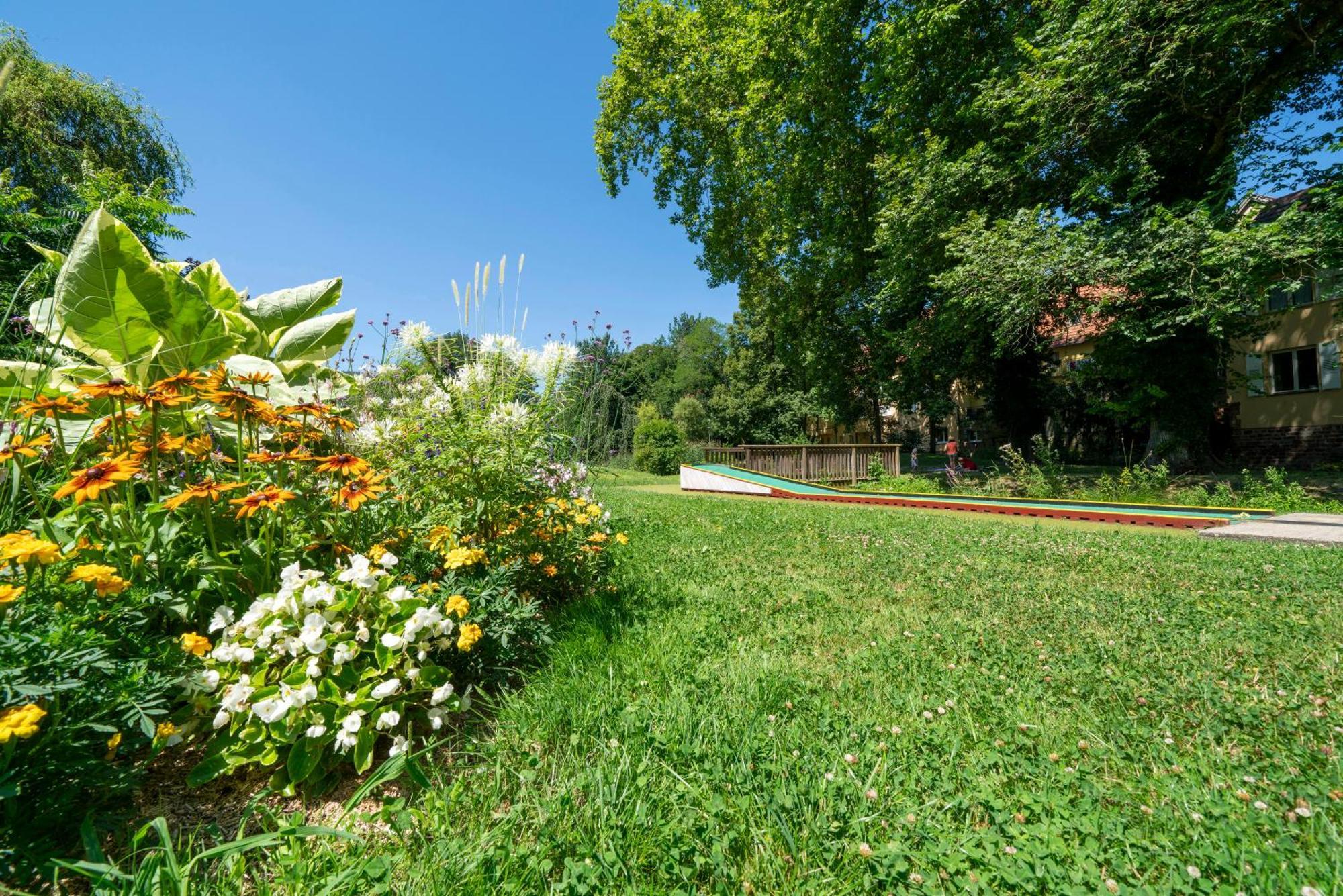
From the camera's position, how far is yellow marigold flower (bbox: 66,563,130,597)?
1.19 metres

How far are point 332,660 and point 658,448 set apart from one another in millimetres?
19698

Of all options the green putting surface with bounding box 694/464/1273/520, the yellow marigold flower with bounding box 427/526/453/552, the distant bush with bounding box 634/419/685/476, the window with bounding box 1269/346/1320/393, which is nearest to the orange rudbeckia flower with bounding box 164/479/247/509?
the yellow marigold flower with bounding box 427/526/453/552

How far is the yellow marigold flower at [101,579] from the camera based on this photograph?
119 centimetres

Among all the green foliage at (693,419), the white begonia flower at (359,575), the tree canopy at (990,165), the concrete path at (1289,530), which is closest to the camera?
the white begonia flower at (359,575)

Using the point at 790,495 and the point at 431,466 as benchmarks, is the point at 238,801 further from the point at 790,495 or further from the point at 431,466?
the point at 790,495

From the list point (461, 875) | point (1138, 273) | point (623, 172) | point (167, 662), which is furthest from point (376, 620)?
point (623, 172)

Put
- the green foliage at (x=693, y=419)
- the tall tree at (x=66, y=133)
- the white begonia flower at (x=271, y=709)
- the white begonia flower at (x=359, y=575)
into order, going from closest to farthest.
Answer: the white begonia flower at (x=271, y=709) → the white begonia flower at (x=359, y=575) → the tall tree at (x=66, y=133) → the green foliage at (x=693, y=419)

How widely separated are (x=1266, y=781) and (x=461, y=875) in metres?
2.28

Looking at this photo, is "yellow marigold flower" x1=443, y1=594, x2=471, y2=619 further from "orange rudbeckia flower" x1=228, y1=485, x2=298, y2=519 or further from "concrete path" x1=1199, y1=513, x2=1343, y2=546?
"concrete path" x1=1199, y1=513, x2=1343, y2=546

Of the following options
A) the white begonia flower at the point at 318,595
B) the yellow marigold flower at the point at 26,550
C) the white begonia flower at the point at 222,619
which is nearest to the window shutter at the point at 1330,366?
the white begonia flower at the point at 318,595

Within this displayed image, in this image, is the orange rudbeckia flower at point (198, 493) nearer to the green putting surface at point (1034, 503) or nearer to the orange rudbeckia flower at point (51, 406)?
the orange rudbeckia flower at point (51, 406)

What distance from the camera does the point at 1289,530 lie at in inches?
212

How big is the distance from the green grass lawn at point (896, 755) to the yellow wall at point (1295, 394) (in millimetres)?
16606

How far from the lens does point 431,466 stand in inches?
90.0
